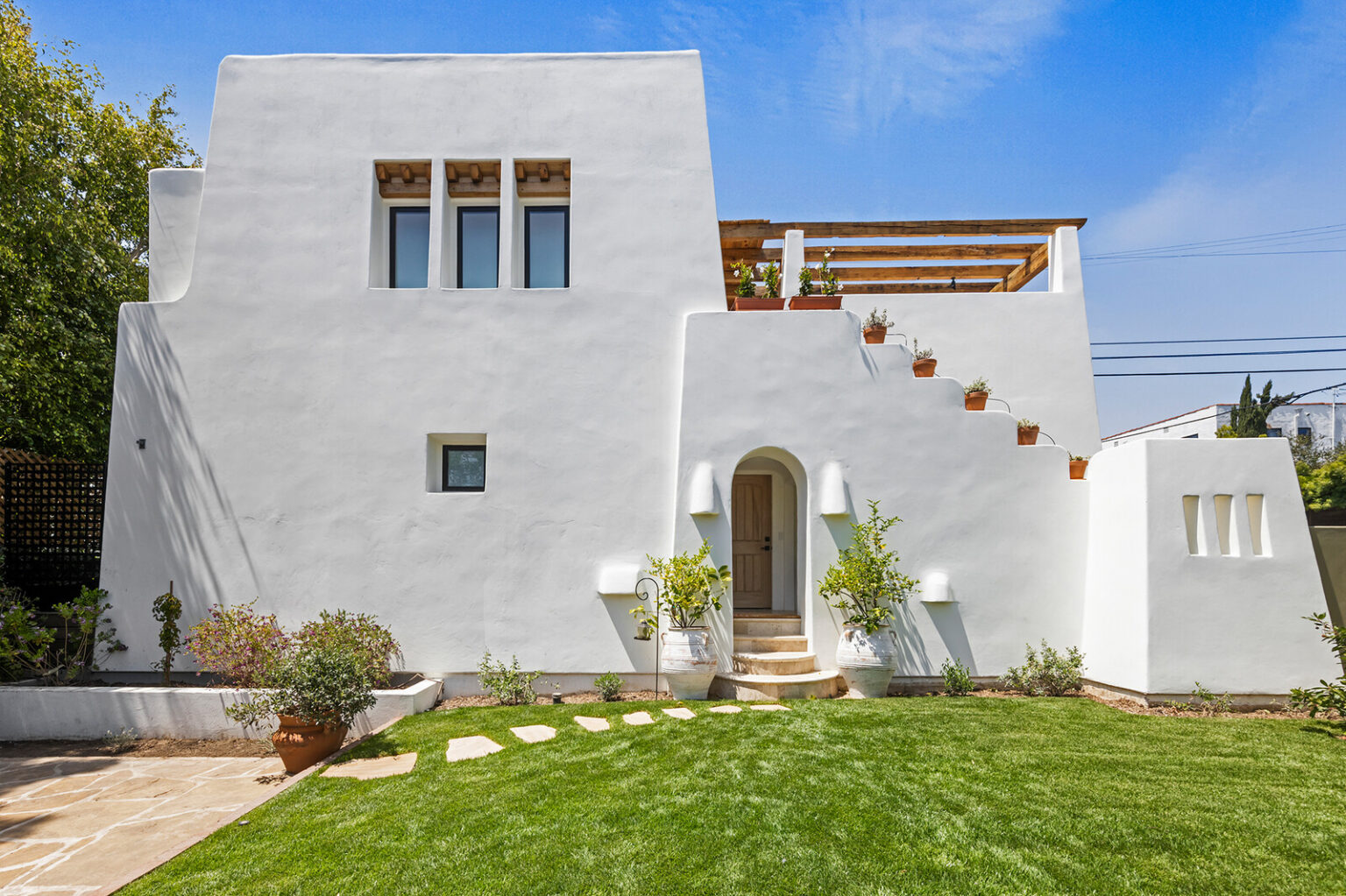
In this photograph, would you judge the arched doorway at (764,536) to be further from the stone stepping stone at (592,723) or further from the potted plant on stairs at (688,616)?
the stone stepping stone at (592,723)

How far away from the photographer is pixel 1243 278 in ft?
63.0

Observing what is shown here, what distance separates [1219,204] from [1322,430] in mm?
25899

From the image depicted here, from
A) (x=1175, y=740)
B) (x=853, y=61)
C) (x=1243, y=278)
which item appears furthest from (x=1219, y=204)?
(x=1175, y=740)

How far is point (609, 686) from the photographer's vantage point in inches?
310

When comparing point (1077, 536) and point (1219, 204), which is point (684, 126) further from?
point (1219, 204)

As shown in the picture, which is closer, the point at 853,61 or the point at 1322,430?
the point at 853,61

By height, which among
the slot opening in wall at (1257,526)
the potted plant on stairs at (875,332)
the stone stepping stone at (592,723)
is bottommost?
the stone stepping stone at (592,723)

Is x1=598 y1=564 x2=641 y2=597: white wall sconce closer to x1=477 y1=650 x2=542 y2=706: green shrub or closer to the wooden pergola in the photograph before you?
x1=477 y1=650 x2=542 y2=706: green shrub

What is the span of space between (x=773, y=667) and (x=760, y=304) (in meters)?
4.40

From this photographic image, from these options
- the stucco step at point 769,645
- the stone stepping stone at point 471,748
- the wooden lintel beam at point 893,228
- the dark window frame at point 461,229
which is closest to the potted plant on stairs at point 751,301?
the wooden lintel beam at point 893,228

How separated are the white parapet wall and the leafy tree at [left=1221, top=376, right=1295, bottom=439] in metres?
25.8

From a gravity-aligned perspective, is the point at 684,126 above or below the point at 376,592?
above

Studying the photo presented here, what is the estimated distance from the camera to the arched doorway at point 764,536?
9688 mm

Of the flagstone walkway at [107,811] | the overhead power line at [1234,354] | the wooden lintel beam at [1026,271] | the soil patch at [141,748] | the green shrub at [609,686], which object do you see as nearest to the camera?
the flagstone walkway at [107,811]
